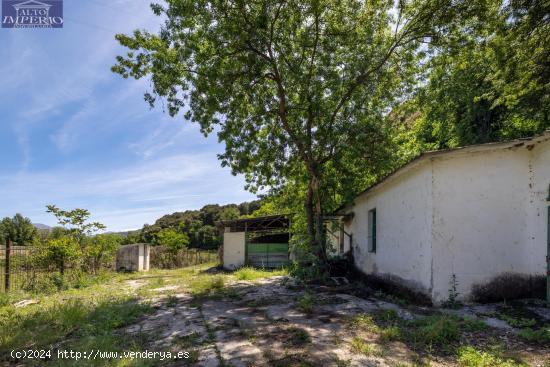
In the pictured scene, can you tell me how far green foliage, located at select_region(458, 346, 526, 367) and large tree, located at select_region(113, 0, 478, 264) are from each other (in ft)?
22.0

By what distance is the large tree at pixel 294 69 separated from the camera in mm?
8969

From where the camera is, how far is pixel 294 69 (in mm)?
10281

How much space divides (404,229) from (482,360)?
13.3 ft

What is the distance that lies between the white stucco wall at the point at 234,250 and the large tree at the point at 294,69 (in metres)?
8.23

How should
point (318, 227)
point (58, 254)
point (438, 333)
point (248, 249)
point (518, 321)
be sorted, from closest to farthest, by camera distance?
point (438, 333) < point (518, 321) < point (318, 227) < point (58, 254) < point (248, 249)

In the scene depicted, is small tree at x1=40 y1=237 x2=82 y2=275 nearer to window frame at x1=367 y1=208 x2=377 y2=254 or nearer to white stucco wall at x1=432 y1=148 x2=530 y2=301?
window frame at x1=367 y1=208 x2=377 y2=254

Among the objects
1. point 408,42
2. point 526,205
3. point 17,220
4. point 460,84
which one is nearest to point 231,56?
point 408,42

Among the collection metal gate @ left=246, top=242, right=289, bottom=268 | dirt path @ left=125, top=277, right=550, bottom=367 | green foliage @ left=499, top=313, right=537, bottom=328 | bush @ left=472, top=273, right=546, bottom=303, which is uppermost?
bush @ left=472, top=273, right=546, bottom=303

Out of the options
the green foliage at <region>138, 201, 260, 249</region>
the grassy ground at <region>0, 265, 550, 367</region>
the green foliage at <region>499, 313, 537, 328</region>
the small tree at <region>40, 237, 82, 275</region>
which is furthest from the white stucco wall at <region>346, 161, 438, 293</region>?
the green foliage at <region>138, 201, 260, 249</region>

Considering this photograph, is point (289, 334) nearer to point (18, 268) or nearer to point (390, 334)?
point (390, 334)

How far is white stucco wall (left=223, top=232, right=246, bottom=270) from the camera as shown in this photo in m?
19.1

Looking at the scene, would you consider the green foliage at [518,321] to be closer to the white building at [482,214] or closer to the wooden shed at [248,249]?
the white building at [482,214]

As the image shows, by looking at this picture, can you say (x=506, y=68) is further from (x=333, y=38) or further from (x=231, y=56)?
(x=231, y=56)

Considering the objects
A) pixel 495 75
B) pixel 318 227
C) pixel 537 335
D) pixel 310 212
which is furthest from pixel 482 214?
pixel 310 212
